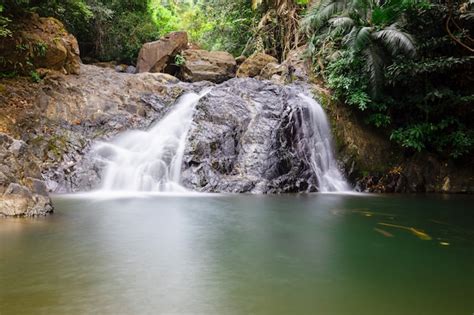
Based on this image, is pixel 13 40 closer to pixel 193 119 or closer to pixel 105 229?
pixel 193 119

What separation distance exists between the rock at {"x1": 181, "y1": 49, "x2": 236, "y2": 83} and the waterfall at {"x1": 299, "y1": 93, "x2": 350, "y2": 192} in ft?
16.8

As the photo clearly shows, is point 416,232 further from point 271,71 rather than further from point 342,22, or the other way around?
point 271,71

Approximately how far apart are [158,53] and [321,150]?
807 centimetres

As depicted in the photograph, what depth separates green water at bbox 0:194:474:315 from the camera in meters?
2.56

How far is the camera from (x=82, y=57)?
1644 centimetres

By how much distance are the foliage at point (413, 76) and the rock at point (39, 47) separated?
7924mm

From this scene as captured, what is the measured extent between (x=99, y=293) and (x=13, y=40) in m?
10.4

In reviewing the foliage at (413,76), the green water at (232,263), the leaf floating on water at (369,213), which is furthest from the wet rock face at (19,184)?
the foliage at (413,76)

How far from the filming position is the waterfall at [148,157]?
866cm

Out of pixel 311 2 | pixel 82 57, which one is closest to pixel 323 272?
pixel 311 2

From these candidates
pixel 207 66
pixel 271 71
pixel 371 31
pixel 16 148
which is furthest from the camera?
pixel 207 66

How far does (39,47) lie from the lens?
1105cm

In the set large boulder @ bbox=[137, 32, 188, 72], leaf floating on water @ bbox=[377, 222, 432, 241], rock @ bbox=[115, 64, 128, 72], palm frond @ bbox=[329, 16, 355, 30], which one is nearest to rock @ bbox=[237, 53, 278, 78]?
large boulder @ bbox=[137, 32, 188, 72]

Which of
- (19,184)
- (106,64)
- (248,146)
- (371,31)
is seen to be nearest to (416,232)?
(19,184)
